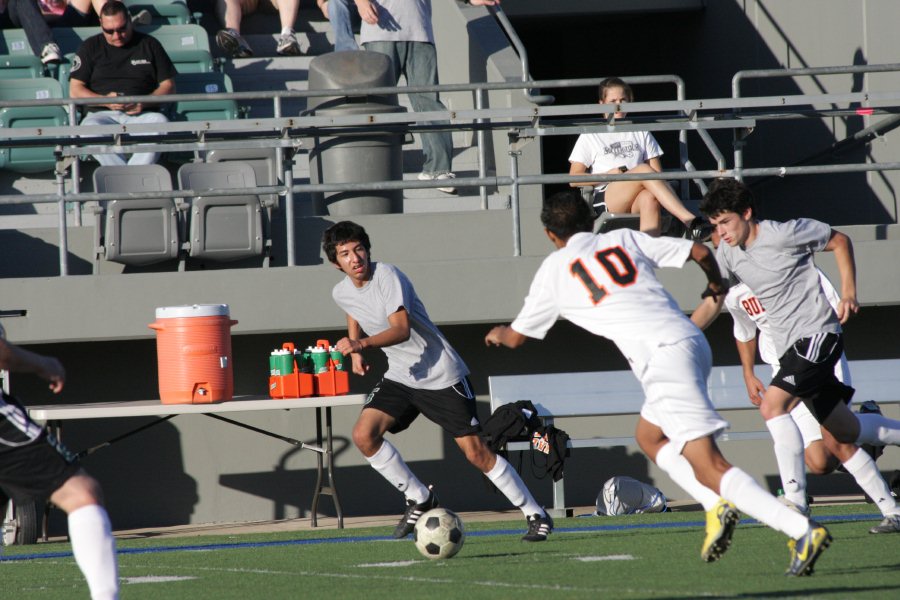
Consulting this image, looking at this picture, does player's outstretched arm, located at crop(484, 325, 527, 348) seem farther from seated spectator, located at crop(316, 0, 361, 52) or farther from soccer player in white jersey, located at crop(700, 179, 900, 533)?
seated spectator, located at crop(316, 0, 361, 52)

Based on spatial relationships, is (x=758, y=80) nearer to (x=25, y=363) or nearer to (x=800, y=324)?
(x=800, y=324)

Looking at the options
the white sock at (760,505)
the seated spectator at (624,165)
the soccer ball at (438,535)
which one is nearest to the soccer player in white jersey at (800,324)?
the soccer ball at (438,535)

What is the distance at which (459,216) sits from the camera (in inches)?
453

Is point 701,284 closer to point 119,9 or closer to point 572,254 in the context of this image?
point 572,254

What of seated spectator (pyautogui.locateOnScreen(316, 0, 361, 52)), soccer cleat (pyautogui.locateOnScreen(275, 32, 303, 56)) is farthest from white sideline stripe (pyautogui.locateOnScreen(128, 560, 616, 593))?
soccer cleat (pyautogui.locateOnScreen(275, 32, 303, 56))

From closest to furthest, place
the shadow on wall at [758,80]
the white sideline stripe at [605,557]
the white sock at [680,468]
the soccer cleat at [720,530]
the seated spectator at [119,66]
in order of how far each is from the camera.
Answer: the soccer cleat at [720,530] → the white sock at [680,468] → the white sideline stripe at [605,557] → the seated spectator at [119,66] → the shadow on wall at [758,80]

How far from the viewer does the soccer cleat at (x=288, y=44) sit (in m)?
14.9

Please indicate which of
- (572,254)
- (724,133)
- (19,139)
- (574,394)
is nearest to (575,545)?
(572,254)

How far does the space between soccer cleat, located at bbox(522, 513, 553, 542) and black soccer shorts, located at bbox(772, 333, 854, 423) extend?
158 cm

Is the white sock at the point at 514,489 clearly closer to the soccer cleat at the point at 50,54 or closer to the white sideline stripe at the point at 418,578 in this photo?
the white sideline stripe at the point at 418,578

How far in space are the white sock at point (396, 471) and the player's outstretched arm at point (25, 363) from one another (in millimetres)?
3714

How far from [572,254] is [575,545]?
227 cm

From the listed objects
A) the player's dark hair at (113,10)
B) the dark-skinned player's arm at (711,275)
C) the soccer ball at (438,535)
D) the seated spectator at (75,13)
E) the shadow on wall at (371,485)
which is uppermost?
the seated spectator at (75,13)

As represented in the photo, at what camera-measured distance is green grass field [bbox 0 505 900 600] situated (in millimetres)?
5531
